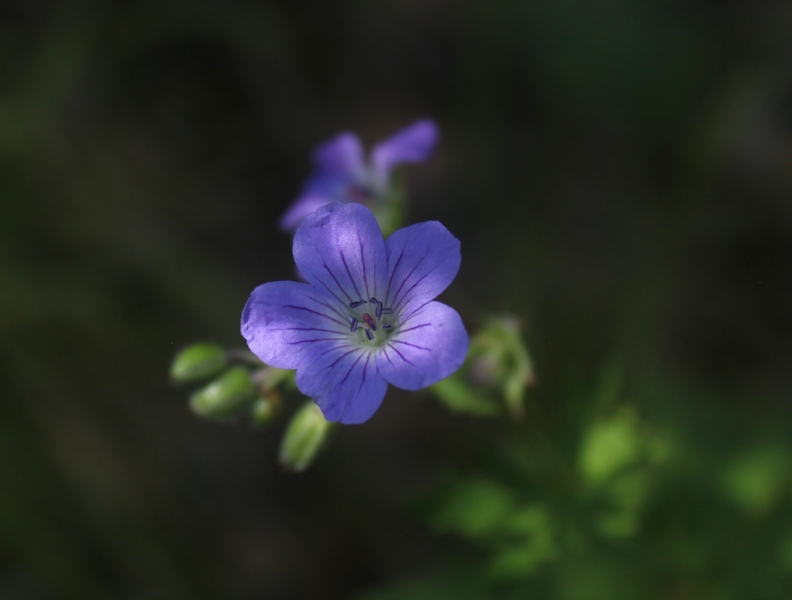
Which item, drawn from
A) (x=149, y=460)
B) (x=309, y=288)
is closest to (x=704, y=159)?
(x=309, y=288)

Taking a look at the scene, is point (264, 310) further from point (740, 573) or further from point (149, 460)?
point (149, 460)

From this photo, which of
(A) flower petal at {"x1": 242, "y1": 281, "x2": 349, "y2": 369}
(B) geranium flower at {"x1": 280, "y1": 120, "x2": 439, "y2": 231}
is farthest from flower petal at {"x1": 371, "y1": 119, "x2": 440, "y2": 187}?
(A) flower petal at {"x1": 242, "y1": 281, "x2": 349, "y2": 369}

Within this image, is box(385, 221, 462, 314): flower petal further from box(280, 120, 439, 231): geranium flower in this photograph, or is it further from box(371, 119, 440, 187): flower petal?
box(280, 120, 439, 231): geranium flower

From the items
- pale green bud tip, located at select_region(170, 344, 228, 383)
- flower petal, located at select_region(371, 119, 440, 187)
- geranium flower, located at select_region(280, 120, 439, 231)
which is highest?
geranium flower, located at select_region(280, 120, 439, 231)

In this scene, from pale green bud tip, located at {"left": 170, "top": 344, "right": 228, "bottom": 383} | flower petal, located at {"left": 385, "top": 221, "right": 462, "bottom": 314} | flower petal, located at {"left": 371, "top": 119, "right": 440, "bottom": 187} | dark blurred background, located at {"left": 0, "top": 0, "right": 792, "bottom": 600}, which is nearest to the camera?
flower petal, located at {"left": 385, "top": 221, "right": 462, "bottom": 314}

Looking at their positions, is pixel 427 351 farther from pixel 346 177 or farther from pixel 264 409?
pixel 346 177

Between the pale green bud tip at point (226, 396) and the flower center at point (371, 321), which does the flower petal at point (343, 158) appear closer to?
the flower center at point (371, 321)
